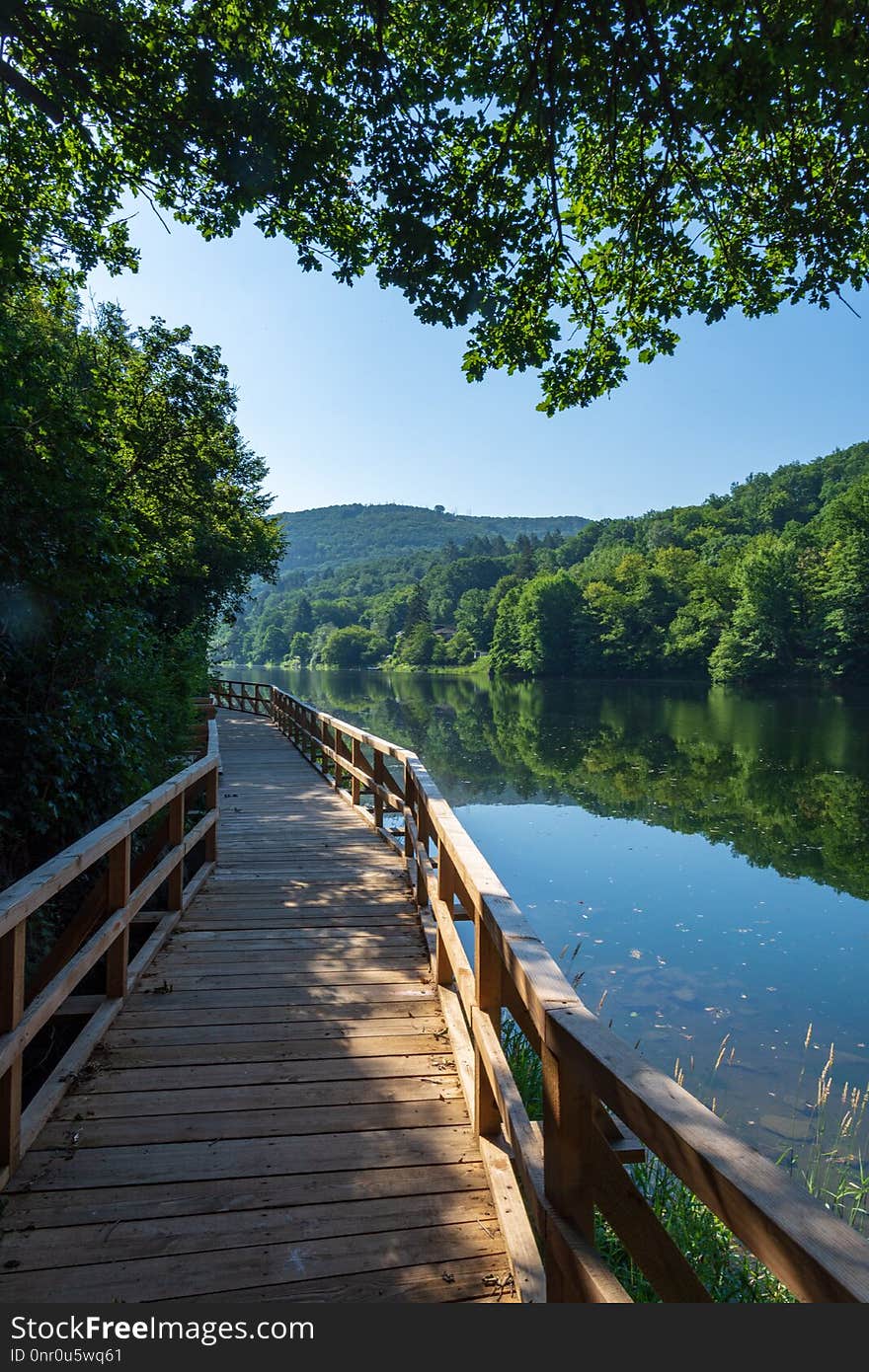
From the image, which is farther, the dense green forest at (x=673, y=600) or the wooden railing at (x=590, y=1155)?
the dense green forest at (x=673, y=600)

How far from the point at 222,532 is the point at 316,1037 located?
14098mm

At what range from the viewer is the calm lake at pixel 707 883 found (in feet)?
21.4

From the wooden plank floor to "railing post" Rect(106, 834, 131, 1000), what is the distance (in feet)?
0.55

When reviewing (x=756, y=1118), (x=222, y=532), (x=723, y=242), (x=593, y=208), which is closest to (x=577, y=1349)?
(x=756, y=1118)

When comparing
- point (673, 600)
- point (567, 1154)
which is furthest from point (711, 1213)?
point (673, 600)

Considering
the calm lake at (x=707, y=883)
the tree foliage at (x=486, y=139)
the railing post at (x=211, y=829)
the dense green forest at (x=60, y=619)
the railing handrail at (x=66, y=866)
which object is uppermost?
the tree foliage at (x=486, y=139)

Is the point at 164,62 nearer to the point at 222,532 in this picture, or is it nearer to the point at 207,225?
the point at 207,225

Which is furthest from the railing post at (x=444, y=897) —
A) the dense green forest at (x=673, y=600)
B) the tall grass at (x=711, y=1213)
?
the dense green forest at (x=673, y=600)

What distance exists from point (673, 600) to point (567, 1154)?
71196mm

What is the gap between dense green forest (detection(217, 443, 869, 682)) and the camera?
2023 inches

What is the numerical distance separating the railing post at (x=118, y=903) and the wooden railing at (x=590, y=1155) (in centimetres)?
158

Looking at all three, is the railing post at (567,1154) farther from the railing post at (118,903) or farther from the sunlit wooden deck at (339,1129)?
the railing post at (118,903)

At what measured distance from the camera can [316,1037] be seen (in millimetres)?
3369

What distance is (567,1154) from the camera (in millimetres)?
1524
